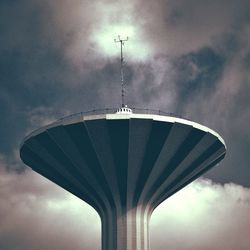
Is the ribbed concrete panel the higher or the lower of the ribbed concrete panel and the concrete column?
the higher

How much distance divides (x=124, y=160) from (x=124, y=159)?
0.12 metres

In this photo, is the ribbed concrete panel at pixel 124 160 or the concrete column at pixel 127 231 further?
the concrete column at pixel 127 231

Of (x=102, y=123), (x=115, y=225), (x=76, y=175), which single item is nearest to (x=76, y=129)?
(x=102, y=123)

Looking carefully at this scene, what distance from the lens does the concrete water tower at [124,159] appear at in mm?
58625

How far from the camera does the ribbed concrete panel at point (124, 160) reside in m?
58.7

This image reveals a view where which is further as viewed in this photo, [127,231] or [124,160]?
[127,231]

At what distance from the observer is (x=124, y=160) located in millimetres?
61094

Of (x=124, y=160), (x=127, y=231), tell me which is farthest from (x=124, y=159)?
(x=127, y=231)

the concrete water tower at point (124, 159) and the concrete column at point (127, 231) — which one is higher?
the concrete water tower at point (124, 159)

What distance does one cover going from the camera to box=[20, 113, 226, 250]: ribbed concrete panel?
58656 millimetres

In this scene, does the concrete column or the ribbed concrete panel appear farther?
the concrete column

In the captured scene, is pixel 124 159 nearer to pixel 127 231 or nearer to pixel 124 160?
pixel 124 160

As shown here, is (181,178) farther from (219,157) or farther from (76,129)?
(76,129)

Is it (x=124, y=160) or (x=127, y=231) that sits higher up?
(x=124, y=160)
